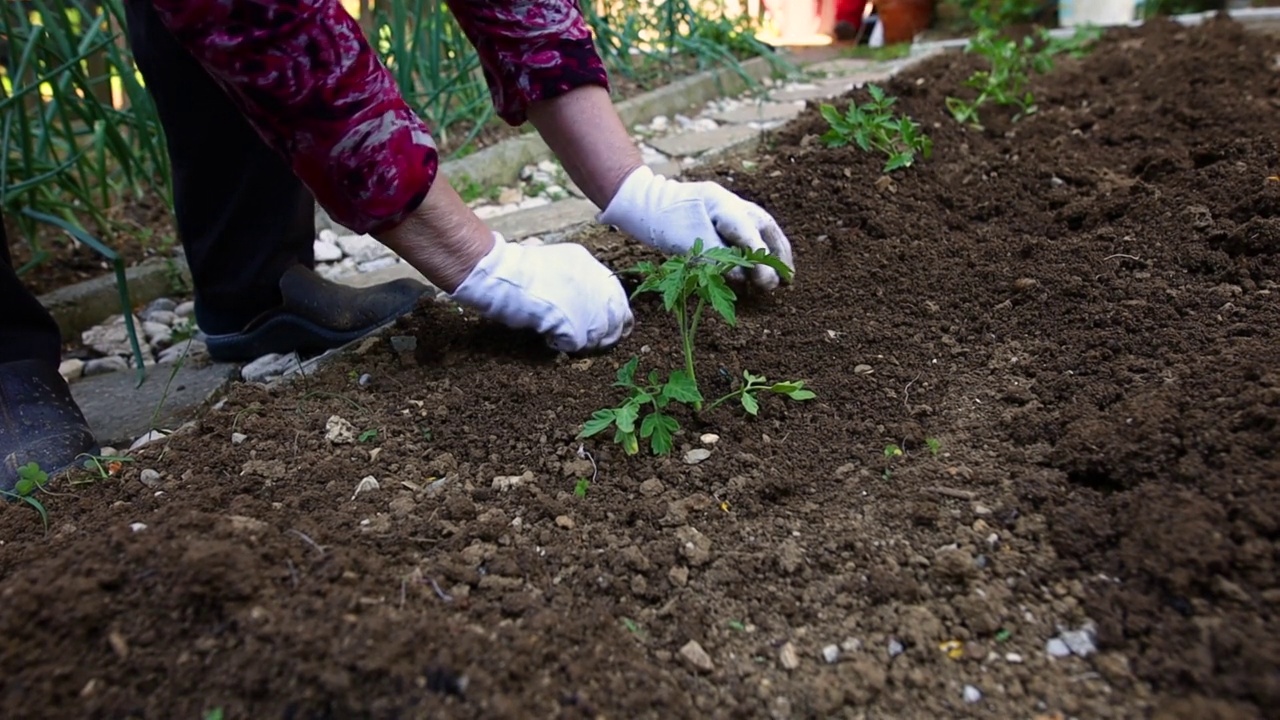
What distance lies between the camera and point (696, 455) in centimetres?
139

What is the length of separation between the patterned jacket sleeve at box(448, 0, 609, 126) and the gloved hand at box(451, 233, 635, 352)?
0.31 metres

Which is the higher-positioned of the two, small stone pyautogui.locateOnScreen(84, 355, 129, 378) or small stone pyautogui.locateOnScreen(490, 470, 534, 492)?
small stone pyautogui.locateOnScreen(490, 470, 534, 492)

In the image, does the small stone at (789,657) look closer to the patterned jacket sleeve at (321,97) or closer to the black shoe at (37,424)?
the patterned jacket sleeve at (321,97)

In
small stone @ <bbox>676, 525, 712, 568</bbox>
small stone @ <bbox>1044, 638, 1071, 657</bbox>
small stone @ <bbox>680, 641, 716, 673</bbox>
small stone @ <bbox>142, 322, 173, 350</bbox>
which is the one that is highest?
small stone @ <bbox>676, 525, 712, 568</bbox>

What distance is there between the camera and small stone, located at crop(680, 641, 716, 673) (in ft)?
3.38

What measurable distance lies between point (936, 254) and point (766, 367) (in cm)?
54

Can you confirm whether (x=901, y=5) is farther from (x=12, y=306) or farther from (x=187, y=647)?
(x=187, y=647)

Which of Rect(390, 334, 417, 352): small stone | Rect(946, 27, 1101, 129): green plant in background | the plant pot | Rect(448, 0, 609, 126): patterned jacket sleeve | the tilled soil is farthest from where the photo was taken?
the plant pot

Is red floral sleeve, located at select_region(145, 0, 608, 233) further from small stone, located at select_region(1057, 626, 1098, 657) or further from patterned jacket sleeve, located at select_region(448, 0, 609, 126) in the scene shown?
small stone, located at select_region(1057, 626, 1098, 657)

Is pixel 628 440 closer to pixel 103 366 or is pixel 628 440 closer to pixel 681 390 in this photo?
pixel 681 390

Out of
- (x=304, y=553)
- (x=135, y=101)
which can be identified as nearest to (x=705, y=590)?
(x=304, y=553)

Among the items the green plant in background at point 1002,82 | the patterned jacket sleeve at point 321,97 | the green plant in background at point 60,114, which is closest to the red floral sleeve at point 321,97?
the patterned jacket sleeve at point 321,97

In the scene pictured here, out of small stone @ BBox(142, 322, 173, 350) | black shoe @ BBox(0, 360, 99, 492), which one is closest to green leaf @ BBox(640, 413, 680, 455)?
black shoe @ BBox(0, 360, 99, 492)

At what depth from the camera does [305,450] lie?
4.88ft
